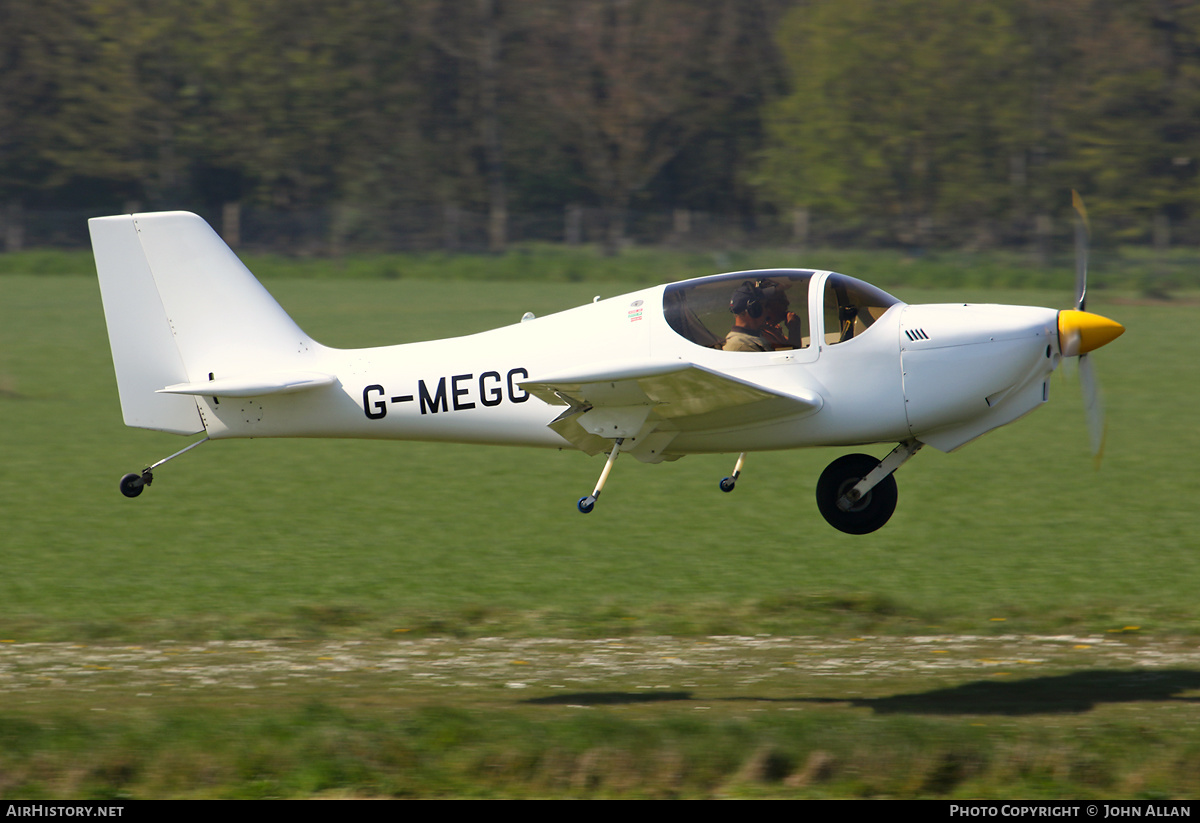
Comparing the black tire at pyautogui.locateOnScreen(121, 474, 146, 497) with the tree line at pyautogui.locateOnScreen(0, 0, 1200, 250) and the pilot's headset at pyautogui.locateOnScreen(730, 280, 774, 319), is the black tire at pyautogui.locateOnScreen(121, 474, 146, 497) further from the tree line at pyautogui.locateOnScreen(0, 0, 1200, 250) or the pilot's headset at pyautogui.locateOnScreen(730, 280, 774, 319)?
the tree line at pyautogui.locateOnScreen(0, 0, 1200, 250)

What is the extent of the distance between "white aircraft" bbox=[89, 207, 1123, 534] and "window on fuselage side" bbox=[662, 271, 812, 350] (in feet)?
0.04

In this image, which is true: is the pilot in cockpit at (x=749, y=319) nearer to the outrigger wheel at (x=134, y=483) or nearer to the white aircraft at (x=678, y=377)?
the white aircraft at (x=678, y=377)

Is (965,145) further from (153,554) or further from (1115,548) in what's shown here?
(153,554)

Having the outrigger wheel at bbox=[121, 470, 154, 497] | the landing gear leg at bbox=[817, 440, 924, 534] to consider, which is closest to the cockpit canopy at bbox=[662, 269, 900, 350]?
the landing gear leg at bbox=[817, 440, 924, 534]

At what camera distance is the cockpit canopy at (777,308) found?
38.8 ft

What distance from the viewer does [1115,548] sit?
22.2 m

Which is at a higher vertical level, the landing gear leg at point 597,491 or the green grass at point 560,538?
the landing gear leg at point 597,491

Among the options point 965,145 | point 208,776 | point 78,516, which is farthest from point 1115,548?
point 965,145

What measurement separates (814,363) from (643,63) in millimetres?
57509

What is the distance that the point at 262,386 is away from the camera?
12.6 m

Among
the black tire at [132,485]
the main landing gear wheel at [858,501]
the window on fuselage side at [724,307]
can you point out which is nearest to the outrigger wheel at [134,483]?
the black tire at [132,485]

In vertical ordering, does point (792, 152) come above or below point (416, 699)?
above

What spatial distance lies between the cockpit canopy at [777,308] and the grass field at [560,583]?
12.1 feet

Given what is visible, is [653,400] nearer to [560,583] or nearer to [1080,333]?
[1080,333]
